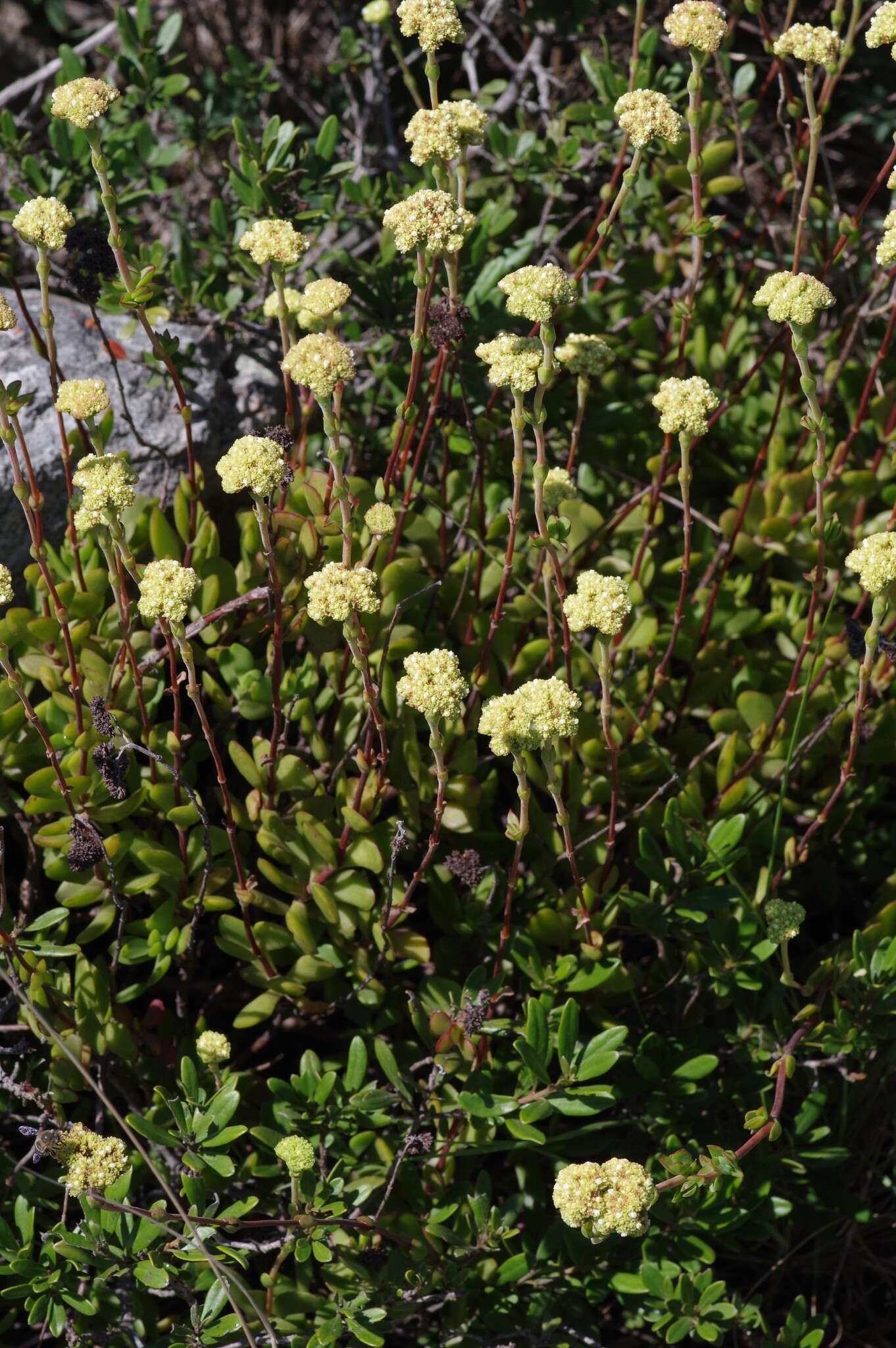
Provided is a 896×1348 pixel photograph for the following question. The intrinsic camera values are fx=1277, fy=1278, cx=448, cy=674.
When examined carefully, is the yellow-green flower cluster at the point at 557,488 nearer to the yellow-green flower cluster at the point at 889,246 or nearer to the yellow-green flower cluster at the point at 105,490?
the yellow-green flower cluster at the point at 889,246

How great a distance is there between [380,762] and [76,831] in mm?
639

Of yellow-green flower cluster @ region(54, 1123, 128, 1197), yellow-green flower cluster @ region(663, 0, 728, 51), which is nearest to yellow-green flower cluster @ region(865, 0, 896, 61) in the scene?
→ yellow-green flower cluster @ region(663, 0, 728, 51)

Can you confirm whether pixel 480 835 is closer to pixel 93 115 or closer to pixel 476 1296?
pixel 476 1296

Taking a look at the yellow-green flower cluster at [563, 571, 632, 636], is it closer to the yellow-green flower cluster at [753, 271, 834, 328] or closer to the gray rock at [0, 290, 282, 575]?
the yellow-green flower cluster at [753, 271, 834, 328]

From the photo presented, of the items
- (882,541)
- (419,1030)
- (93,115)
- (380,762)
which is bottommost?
(419,1030)

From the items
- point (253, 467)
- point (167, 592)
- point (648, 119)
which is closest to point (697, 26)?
point (648, 119)

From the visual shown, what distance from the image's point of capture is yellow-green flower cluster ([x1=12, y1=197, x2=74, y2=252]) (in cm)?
239

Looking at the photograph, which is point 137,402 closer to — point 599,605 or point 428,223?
point 428,223

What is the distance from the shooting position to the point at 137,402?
3.55m

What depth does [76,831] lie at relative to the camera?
8.51ft

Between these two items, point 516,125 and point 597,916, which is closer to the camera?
point 597,916

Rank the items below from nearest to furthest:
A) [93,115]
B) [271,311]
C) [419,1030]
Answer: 1. [93,115]
2. [419,1030]
3. [271,311]

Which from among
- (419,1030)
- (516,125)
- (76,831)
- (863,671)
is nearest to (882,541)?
(863,671)

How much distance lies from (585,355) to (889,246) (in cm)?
67
